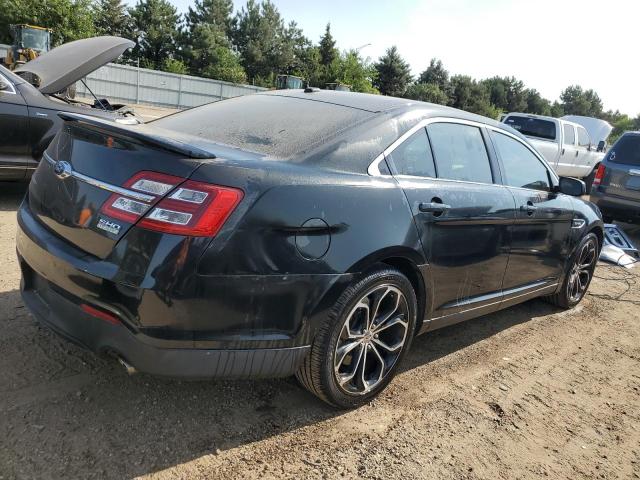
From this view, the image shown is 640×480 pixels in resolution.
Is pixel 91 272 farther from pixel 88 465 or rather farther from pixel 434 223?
pixel 434 223

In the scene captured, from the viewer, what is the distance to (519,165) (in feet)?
12.9

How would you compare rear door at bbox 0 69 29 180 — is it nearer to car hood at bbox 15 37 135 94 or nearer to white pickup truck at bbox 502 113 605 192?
car hood at bbox 15 37 135 94

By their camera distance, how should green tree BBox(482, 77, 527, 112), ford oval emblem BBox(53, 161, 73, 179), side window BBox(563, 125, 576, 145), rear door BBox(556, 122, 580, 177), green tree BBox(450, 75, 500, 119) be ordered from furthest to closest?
green tree BBox(482, 77, 527, 112) < green tree BBox(450, 75, 500, 119) < side window BBox(563, 125, 576, 145) < rear door BBox(556, 122, 580, 177) < ford oval emblem BBox(53, 161, 73, 179)

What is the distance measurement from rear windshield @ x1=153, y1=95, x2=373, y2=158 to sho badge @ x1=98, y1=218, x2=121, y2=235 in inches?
28.3

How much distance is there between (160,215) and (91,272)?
393 mm

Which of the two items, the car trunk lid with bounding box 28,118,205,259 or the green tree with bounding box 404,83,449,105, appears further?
the green tree with bounding box 404,83,449,105

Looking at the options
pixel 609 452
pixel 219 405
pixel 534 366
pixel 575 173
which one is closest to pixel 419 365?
pixel 534 366

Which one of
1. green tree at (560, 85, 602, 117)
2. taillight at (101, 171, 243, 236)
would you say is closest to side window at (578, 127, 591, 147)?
taillight at (101, 171, 243, 236)

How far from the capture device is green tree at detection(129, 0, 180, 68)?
54031mm

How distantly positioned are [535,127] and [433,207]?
11793 millimetres

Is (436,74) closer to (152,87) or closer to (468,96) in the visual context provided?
(468,96)

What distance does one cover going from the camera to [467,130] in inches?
136

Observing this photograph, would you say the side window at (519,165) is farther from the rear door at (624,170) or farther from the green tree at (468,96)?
the green tree at (468,96)

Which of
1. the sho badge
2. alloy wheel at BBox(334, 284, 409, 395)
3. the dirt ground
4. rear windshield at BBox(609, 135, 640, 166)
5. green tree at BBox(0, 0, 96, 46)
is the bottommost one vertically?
the dirt ground
